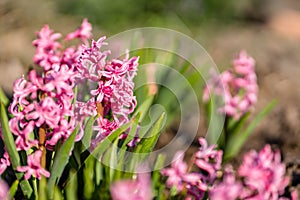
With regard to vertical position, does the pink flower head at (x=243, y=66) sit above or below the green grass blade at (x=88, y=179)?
above

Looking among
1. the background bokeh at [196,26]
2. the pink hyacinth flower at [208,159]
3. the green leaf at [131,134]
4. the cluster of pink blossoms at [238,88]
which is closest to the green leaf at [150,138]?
the green leaf at [131,134]

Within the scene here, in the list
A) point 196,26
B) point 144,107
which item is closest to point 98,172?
point 144,107

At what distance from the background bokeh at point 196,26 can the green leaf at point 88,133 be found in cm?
201

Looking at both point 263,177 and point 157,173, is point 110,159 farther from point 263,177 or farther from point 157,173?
point 263,177

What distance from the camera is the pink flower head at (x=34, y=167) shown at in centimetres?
210

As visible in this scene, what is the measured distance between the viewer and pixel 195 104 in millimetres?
3562

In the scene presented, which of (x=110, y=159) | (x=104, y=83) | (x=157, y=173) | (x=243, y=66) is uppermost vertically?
(x=104, y=83)

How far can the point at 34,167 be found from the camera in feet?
6.98

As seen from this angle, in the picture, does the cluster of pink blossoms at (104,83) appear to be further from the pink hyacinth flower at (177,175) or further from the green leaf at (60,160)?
the pink hyacinth flower at (177,175)

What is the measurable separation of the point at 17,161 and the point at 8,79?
2076mm

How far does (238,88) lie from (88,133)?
1.28 meters

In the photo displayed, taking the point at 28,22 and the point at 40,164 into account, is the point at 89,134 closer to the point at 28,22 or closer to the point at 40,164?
the point at 40,164

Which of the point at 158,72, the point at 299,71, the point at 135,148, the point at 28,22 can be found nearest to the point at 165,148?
the point at 158,72

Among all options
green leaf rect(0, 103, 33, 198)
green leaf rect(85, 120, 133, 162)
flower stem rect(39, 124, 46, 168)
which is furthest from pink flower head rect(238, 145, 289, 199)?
green leaf rect(0, 103, 33, 198)
